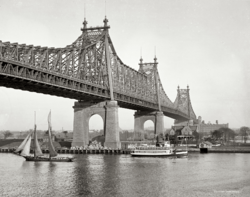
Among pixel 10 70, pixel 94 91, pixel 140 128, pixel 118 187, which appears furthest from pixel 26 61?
pixel 140 128

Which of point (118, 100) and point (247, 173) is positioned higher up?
point (118, 100)

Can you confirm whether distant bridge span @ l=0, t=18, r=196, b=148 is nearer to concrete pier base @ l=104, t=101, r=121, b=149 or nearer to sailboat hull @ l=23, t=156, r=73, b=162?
concrete pier base @ l=104, t=101, r=121, b=149

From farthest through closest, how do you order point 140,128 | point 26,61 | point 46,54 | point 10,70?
point 140,128 < point 46,54 < point 26,61 < point 10,70

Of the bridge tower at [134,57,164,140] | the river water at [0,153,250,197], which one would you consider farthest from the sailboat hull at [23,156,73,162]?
the bridge tower at [134,57,164,140]

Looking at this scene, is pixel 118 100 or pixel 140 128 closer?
Result: pixel 118 100

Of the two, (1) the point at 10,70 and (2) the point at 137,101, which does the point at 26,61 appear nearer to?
(1) the point at 10,70

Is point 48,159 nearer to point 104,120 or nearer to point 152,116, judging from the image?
point 104,120
